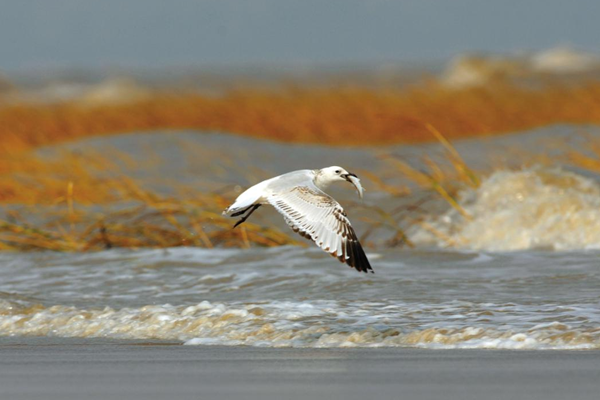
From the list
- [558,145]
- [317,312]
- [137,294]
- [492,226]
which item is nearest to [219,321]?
[317,312]

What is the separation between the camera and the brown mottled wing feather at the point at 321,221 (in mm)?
5191

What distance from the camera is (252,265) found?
784cm

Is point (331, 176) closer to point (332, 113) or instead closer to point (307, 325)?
point (307, 325)

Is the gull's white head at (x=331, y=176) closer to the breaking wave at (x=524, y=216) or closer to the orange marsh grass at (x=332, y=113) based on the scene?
the breaking wave at (x=524, y=216)

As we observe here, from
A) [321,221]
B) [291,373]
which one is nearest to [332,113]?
[321,221]

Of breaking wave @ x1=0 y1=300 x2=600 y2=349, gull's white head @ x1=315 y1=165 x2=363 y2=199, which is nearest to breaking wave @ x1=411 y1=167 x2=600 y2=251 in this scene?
breaking wave @ x1=0 y1=300 x2=600 y2=349

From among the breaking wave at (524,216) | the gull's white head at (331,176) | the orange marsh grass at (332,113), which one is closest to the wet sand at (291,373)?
the gull's white head at (331,176)

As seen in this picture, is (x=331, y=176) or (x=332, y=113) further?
(x=332, y=113)

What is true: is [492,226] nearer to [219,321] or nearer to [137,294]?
[137,294]

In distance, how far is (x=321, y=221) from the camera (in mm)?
5348

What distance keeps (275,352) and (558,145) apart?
6756mm

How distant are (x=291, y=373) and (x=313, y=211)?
1098 millimetres

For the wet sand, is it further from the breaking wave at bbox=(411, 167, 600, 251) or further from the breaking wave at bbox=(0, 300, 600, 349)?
the breaking wave at bbox=(411, 167, 600, 251)

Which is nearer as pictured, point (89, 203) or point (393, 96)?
point (89, 203)
